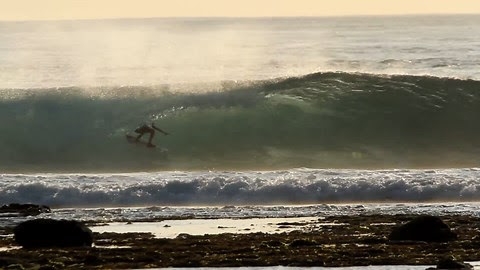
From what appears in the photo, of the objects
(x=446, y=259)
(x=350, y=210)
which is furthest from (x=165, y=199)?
(x=446, y=259)

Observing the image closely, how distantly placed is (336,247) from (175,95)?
73.6ft

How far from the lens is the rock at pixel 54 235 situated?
50.8 feet

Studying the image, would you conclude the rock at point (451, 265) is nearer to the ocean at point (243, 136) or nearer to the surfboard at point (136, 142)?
the ocean at point (243, 136)

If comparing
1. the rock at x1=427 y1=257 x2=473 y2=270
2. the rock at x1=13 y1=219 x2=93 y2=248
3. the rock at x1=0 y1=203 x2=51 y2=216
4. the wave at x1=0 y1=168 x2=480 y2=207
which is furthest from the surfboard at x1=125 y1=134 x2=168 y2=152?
the rock at x1=427 y1=257 x2=473 y2=270

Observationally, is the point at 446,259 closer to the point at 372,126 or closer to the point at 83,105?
the point at 372,126

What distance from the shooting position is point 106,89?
126ft

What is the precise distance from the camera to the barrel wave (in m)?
31.0

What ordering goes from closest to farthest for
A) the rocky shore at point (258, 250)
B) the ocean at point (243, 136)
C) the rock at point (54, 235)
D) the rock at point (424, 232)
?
the rocky shore at point (258, 250)
the rock at point (424, 232)
the rock at point (54, 235)
the ocean at point (243, 136)

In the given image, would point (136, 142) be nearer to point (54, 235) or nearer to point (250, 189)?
point (250, 189)

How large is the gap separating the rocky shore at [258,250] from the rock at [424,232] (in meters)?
0.05

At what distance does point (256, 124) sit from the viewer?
114 ft

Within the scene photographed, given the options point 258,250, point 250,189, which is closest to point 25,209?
point 250,189

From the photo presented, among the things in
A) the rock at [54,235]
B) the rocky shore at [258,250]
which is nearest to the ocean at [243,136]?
the rocky shore at [258,250]

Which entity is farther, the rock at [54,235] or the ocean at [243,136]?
the ocean at [243,136]
